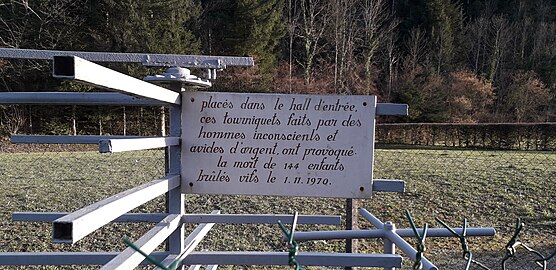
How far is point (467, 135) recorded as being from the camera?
1723 cm

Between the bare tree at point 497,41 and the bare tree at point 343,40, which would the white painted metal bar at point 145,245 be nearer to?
the bare tree at point 343,40

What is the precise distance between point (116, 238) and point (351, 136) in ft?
12.6

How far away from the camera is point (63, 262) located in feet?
5.43

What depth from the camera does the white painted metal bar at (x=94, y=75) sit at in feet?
2.96

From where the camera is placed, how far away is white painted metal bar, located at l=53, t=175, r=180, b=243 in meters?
0.89

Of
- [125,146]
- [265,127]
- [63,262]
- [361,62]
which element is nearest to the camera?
[125,146]

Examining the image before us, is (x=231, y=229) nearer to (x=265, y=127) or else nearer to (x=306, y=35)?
(x=265, y=127)

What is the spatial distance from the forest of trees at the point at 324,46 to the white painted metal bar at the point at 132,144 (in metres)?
15.6

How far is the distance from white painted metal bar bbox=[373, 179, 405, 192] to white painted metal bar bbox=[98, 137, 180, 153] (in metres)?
0.81

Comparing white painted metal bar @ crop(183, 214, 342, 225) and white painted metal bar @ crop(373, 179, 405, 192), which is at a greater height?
white painted metal bar @ crop(373, 179, 405, 192)

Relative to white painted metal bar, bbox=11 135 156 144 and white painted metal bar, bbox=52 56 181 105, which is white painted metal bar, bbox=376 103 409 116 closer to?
white painted metal bar, bbox=52 56 181 105

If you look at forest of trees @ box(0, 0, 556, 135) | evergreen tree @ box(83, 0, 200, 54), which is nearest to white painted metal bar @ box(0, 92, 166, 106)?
forest of trees @ box(0, 0, 556, 135)

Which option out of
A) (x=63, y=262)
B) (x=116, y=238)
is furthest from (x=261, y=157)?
(x=116, y=238)

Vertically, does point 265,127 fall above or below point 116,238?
above
